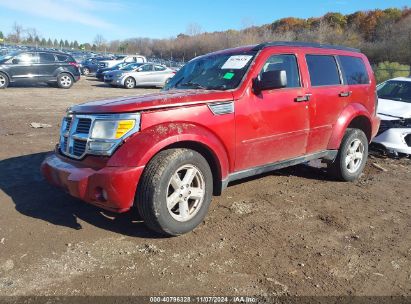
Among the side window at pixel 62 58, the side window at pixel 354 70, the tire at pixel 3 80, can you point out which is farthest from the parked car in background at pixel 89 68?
the side window at pixel 354 70

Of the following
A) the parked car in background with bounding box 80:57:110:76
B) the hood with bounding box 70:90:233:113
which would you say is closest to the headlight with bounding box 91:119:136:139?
the hood with bounding box 70:90:233:113

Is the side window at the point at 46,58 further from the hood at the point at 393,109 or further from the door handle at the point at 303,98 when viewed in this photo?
the door handle at the point at 303,98

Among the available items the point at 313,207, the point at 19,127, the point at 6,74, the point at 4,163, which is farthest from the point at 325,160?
the point at 6,74

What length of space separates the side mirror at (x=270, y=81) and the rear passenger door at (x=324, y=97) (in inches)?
34.0

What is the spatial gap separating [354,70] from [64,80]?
1663 cm

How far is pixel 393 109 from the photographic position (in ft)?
24.9

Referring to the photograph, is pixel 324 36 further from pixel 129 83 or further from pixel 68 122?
pixel 68 122

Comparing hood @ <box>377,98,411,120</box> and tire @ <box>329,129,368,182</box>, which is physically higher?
hood @ <box>377,98,411,120</box>

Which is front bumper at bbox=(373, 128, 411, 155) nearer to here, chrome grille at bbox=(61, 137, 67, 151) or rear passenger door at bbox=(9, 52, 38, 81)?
chrome grille at bbox=(61, 137, 67, 151)

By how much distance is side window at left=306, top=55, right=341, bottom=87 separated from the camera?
5020mm

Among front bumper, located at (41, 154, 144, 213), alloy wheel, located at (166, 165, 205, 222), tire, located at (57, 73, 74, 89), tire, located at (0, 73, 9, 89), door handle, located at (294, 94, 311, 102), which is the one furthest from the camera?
tire, located at (57, 73, 74, 89)

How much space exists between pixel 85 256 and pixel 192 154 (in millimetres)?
1315

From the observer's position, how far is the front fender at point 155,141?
3477mm

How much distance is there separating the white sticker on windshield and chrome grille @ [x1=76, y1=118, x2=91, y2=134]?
5.66ft
